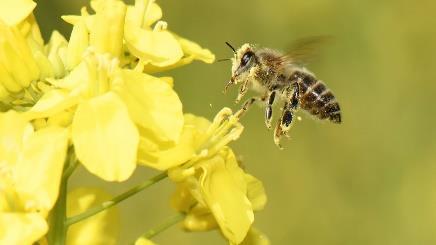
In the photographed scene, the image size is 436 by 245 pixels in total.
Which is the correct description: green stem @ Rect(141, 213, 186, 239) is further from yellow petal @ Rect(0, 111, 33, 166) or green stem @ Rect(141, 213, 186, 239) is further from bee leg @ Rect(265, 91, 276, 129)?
yellow petal @ Rect(0, 111, 33, 166)

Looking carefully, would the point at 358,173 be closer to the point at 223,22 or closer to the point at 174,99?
the point at 223,22

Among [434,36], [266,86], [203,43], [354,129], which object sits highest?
[266,86]

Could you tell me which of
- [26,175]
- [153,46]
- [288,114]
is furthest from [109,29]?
[288,114]

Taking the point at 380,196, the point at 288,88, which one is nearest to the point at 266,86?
the point at 288,88

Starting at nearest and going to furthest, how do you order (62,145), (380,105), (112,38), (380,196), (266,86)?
(62,145)
(112,38)
(266,86)
(380,196)
(380,105)

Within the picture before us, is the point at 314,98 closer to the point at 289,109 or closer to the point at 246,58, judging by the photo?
the point at 289,109

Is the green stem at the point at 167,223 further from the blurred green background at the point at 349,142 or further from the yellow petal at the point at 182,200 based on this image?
the blurred green background at the point at 349,142
